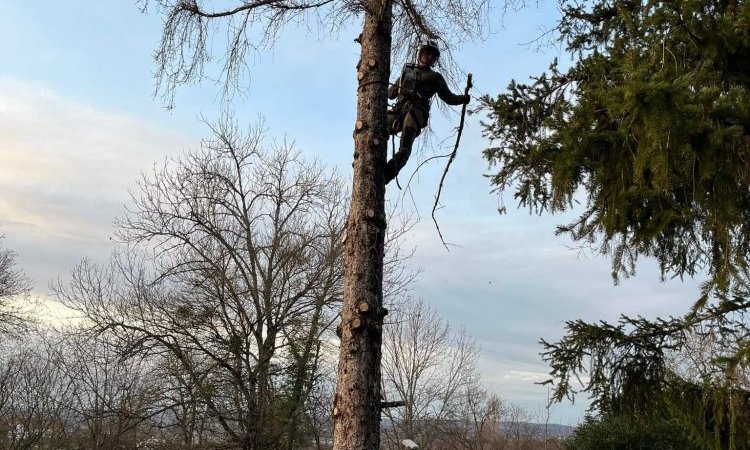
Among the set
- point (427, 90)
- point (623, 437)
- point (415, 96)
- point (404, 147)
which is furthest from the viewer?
point (623, 437)

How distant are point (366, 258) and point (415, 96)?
4.62 feet

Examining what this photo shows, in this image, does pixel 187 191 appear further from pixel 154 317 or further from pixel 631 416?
pixel 631 416

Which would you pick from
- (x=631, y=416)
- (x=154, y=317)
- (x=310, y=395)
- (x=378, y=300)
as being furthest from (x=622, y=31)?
(x=154, y=317)

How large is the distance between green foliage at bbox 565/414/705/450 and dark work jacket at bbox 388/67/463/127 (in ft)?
29.1

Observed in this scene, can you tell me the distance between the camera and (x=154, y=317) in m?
16.1

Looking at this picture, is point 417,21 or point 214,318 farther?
point 214,318

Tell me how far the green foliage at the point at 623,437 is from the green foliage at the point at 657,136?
23.0ft

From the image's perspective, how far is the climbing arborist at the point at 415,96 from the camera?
423 cm

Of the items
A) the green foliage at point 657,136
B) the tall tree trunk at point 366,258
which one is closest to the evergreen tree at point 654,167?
the green foliage at point 657,136

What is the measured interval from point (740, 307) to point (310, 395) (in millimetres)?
12362

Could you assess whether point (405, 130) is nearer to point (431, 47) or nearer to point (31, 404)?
point (431, 47)

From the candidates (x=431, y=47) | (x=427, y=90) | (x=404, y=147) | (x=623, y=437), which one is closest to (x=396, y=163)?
(x=404, y=147)

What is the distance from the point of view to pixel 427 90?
14.7 ft

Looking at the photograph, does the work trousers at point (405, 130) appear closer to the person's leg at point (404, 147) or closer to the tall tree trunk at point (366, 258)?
the person's leg at point (404, 147)
